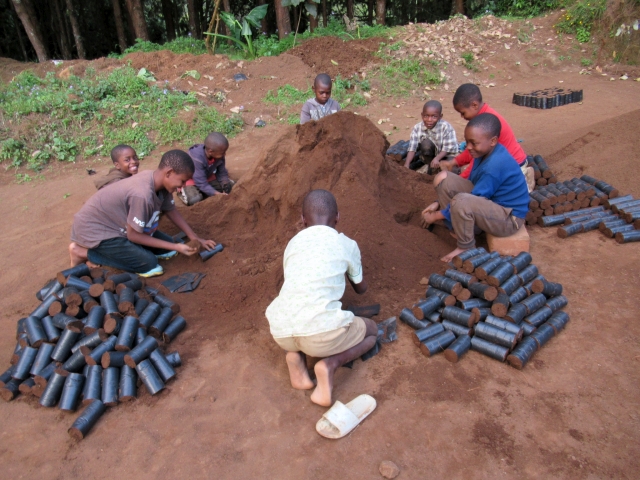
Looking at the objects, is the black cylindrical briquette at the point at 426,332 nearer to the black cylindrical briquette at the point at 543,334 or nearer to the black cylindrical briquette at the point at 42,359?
the black cylindrical briquette at the point at 543,334

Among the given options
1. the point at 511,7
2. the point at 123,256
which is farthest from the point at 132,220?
the point at 511,7

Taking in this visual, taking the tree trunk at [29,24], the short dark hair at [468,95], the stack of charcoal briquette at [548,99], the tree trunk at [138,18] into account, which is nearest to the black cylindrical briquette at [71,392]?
the short dark hair at [468,95]

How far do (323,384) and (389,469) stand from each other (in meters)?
0.72

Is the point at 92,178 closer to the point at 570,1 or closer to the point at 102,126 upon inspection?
the point at 102,126

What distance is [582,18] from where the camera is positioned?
48.2 feet

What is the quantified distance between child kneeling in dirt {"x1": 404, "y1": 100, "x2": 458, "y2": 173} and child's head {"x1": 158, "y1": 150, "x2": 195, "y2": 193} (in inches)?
152

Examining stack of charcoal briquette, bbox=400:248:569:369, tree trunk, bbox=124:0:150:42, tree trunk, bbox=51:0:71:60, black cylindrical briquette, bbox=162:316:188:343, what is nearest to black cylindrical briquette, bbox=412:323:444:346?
stack of charcoal briquette, bbox=400:248:569:369

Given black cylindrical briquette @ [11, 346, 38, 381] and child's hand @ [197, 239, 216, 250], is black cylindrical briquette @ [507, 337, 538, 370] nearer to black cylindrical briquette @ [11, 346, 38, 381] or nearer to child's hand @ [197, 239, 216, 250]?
child's hand @ [197, 239, 216, 250]

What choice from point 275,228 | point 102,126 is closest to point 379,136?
point 275,228

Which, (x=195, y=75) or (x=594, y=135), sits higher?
(x=195, y=75)

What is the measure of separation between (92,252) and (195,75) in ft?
27.1

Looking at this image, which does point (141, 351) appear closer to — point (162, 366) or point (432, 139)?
point (162, 366)

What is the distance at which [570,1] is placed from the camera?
15.9 metres

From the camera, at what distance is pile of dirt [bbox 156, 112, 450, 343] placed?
4395 millimetres
